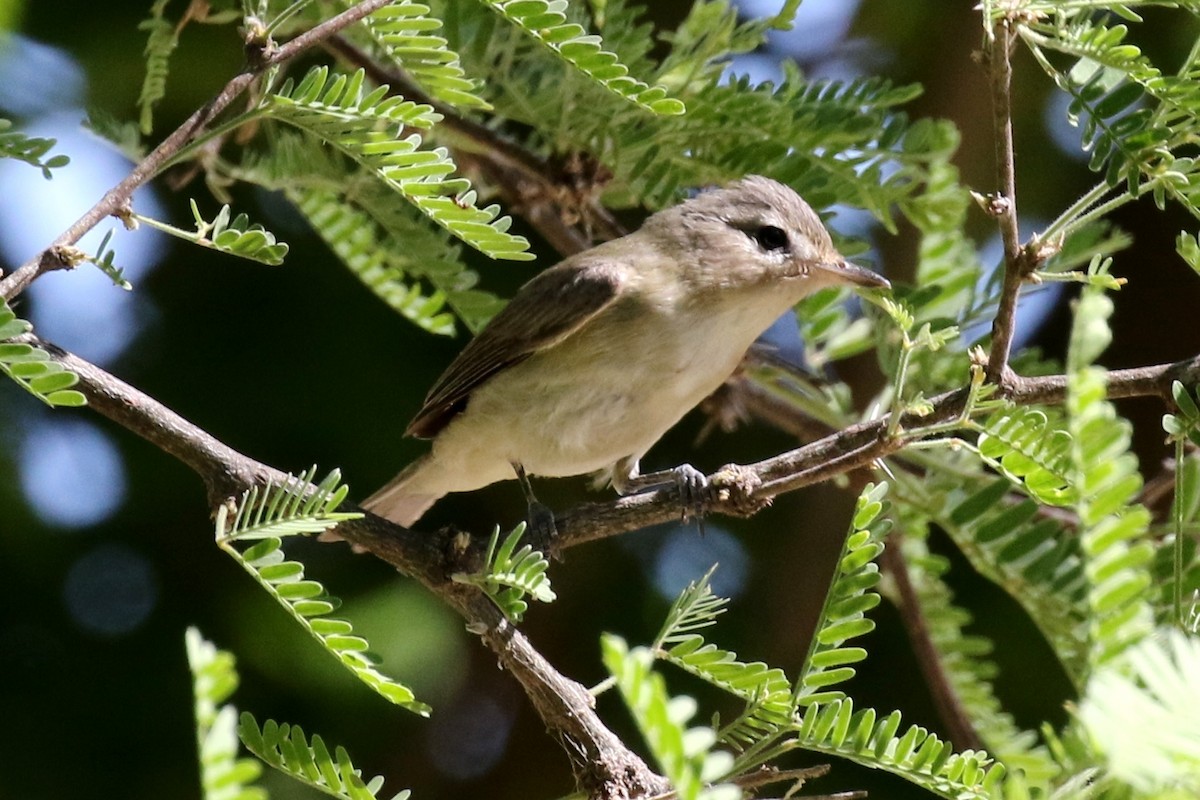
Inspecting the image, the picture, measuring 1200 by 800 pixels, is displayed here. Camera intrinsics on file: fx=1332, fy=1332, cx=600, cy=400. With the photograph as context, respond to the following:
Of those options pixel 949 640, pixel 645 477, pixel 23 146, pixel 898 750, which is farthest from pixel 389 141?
pixel 949 640

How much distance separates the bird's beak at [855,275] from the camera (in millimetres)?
2874

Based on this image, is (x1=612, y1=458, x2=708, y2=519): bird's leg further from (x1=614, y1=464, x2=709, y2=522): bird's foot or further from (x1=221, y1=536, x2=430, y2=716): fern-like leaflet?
(x1=221, y1=536, x2=430, y2=716): fern-like leaflet

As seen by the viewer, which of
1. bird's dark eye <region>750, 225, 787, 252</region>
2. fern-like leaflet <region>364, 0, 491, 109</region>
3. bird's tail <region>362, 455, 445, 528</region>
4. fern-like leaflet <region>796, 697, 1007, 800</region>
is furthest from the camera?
bird's tail <region>362, 455, 445, 528</region>

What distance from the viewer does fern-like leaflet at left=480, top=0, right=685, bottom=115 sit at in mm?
1930

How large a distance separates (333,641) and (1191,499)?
1.15m

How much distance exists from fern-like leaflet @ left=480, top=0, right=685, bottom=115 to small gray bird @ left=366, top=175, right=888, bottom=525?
1017mm

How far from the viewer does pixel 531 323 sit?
10.4ft

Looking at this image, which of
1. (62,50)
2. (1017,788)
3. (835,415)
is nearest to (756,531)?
(835,415)

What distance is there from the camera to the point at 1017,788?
1.00 metres

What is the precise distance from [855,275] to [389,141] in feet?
4.40

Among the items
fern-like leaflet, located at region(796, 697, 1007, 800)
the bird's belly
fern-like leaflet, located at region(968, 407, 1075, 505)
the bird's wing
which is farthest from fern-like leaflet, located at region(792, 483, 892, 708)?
the bird's wing

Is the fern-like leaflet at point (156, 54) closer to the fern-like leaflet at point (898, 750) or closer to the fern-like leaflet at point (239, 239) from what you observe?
the fern-like leaflet at point (239, 239)

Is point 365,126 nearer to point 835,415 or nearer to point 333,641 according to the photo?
point 333,641

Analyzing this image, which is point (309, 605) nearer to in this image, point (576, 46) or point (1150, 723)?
point (576, 46)
